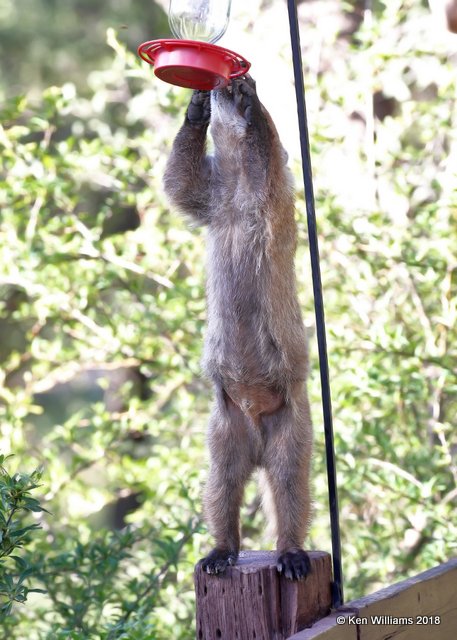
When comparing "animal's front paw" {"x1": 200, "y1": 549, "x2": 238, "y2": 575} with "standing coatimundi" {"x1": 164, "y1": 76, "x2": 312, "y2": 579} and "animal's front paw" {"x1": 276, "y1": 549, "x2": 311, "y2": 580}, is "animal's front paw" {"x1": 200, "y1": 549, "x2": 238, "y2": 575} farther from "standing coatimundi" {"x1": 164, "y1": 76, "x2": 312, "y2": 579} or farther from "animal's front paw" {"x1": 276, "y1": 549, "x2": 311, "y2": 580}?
"animal's front paw" {"x1": 276, "y1": 549, "x2": 311, "y2": 580}

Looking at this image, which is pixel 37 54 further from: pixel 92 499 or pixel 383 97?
pixel 92 499

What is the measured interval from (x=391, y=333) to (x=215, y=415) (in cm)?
148

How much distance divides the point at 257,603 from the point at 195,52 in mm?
1505

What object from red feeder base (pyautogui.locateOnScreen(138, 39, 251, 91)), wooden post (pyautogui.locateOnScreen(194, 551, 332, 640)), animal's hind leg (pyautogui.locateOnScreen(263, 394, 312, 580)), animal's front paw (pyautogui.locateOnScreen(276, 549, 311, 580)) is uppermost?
red feeder base (pyautogui.locateOnScreen(138, 39, 251, 91))

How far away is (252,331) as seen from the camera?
3031mm

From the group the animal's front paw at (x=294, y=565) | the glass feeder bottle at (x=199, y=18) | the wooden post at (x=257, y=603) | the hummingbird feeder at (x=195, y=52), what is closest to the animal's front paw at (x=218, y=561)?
the wooden post at (x=257, y=603)

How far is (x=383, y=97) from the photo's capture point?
5805mm

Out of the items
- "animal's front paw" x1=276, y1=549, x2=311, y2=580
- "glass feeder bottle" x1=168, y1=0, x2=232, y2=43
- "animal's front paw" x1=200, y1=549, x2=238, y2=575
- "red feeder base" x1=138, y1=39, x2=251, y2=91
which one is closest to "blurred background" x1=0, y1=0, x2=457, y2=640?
"animal's front paw" x1=200, y1=549, x2=238, y2=575

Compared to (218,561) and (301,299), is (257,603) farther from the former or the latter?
(301,299)

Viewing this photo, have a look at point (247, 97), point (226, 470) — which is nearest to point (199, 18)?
point (247, 97)

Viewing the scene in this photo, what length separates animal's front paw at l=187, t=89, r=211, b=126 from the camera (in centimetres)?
309

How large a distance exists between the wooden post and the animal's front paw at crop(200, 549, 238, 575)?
0.08ft

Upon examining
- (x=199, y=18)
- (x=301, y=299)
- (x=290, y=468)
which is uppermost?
(x=199, y=18)

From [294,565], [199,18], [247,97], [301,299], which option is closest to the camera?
[294,565]
